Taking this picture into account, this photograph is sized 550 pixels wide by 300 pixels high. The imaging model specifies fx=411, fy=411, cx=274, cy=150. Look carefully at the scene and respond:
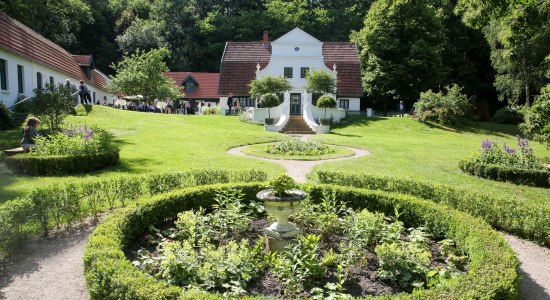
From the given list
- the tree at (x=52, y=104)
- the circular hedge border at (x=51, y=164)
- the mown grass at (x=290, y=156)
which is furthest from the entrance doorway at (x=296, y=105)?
the circular hedge border at (x=51, y=164)

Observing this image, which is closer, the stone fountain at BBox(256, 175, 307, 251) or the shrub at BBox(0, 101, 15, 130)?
the stone fountain at BBox(256, 175, 307, 251)

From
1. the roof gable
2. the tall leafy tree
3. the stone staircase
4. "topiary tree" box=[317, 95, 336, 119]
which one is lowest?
the stone staircase

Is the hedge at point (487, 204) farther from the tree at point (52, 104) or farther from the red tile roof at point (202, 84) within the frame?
the red tile roof at point (202, 84)

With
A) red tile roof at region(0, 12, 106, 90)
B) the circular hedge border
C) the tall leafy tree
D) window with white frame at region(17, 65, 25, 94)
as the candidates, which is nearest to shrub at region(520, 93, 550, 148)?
the circular hedge border

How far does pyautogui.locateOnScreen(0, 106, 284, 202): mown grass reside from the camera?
494 inches

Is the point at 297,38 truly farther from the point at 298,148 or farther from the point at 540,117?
the point at 540,117

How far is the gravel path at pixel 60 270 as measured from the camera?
601cm

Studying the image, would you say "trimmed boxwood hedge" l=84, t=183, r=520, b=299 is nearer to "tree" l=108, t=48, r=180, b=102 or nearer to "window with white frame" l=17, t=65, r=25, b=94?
"window with white frame" l=17, t=65, r=25, b=94

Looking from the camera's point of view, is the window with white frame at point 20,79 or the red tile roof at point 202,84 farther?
the red tile roof at point 202,84

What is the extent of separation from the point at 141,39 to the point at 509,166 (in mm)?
50364

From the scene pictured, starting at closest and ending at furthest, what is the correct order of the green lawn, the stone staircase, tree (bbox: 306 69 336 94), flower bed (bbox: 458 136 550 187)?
the green lawn, flower bed (bbox: 458 136 550 187), the stone staircase, tree (bbox: 306 69 336 94)

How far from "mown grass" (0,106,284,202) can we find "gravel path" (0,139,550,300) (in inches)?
129

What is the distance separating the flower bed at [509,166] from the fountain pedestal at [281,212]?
951 centimetres

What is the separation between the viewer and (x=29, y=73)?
26906 millimetres
